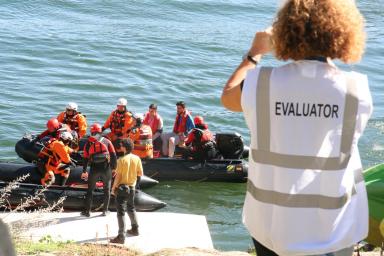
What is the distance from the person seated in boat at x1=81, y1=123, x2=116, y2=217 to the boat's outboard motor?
357cm

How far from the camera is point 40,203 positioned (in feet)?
35.6

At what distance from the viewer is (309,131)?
2.34 meters

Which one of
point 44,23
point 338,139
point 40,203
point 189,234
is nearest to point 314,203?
point 338,139

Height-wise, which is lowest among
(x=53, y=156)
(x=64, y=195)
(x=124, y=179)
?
(x=64, y=195)

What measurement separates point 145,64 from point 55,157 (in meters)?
13.3

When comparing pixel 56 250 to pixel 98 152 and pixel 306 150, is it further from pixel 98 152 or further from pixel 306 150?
pixel 306 150

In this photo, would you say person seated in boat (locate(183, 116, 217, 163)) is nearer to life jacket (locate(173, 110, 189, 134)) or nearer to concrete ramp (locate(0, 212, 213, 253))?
life jacket (locate(173, 110, 189, 134))

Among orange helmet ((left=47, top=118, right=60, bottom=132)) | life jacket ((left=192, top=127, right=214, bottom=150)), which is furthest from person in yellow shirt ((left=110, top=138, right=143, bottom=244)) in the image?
life jacket ((left=192, top=127, right=214, bottom=150))

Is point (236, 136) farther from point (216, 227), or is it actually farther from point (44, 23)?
point (44, 23)

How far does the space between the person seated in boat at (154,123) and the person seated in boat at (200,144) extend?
0.84 m

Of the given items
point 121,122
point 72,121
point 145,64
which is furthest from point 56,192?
point 145,64

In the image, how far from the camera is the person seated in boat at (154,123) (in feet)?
47.4

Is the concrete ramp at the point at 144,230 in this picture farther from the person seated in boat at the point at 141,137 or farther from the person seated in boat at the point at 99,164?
the person seated in boat at the point at 141,137

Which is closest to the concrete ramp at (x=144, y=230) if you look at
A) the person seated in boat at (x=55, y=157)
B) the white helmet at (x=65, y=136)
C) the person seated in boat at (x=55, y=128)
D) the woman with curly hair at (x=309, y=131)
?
the person seated in boat at (x=55, y=157)
